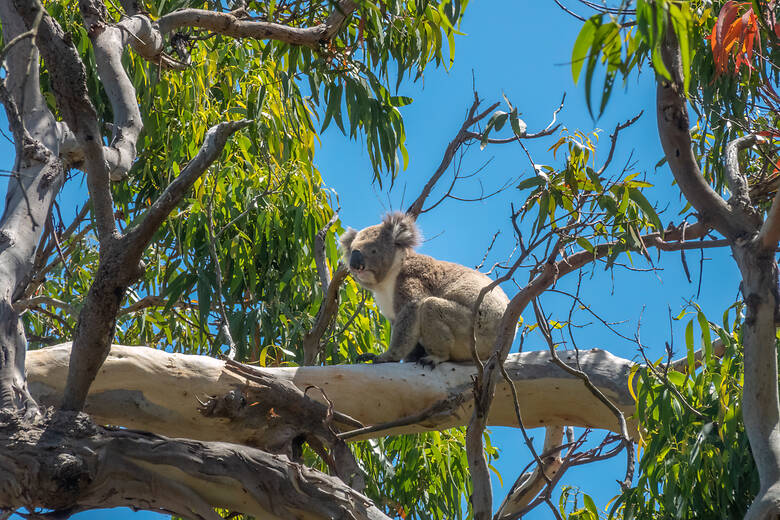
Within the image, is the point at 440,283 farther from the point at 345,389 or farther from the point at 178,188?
the point at 178,188

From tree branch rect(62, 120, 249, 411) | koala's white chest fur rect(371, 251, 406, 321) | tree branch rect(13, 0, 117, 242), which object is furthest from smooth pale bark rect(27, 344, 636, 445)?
tree branch rect(13, 0, 117, 242)

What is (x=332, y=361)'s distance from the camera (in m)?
4.79

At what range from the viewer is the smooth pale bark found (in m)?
2.98

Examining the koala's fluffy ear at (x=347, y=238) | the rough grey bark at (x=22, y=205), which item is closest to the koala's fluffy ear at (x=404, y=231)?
the koala's fluffy ear at (x=347, y=238)

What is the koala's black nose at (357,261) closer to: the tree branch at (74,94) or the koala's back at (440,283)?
the koala's back at (440,283)

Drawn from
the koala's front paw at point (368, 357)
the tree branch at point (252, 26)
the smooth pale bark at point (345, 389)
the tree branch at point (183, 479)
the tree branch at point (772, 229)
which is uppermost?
the tree branch at point (252, 26)

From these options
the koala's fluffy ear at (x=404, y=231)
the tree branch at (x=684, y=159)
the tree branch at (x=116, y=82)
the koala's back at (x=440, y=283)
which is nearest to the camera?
the tree branch at (x=684, y=159)

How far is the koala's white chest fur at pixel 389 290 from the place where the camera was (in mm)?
4523

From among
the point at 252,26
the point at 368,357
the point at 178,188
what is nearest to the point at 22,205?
the point at 178,188

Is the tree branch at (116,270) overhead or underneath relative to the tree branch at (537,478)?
overhead

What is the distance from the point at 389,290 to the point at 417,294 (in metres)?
0.25

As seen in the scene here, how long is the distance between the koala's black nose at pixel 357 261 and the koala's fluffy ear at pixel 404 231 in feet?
0.96

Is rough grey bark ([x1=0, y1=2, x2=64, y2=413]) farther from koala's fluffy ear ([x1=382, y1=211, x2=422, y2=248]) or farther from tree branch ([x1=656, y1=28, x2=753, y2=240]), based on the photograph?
koala's fluffy ear ([x1=382, y1=211, x2=422, y2=248])

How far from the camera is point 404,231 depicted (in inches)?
190
